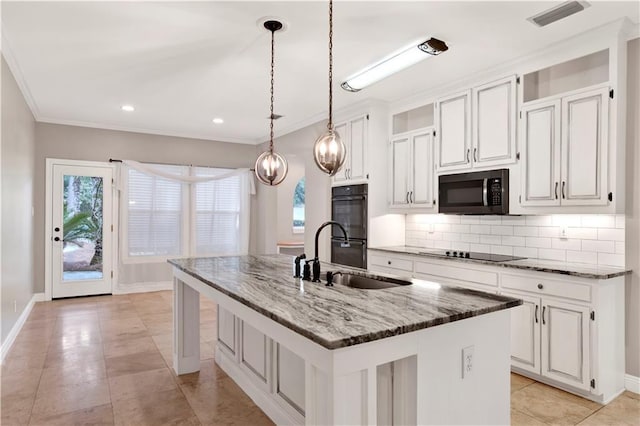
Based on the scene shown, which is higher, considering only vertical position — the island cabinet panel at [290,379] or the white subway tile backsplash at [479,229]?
the white subway tile backsplash at [479,229]

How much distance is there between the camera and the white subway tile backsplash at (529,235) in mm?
3047

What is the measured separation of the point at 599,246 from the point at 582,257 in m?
0.16

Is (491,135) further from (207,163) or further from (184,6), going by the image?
(207,163)

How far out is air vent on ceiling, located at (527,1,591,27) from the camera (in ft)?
8.27

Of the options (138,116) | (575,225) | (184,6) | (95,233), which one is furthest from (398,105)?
(95,233)

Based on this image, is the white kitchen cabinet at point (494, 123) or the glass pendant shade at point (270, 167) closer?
the glass pendant shade at point (270, 167)

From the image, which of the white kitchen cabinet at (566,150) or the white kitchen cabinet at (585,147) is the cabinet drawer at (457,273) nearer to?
the white kitchen cabinet at (566,150)

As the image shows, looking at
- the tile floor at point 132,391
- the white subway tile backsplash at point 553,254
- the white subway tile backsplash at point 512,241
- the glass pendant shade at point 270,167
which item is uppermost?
the glass pendant shade at point 270,167

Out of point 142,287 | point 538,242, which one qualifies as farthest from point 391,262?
point 142,287

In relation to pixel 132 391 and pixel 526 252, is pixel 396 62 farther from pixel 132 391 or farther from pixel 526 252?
pixel 132 391

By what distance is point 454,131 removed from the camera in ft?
12.9

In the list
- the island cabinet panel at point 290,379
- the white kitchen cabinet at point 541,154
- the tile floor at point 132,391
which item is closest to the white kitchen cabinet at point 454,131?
the white kitchen cabinet at point 541,154

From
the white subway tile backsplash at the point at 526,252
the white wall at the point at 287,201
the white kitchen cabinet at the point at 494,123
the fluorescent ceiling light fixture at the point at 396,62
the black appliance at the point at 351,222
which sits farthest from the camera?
the white wall at the point at 287,201

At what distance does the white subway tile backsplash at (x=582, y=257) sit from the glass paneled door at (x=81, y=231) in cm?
608
